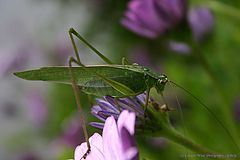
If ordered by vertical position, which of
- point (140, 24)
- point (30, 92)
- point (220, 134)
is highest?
point (30, 92)

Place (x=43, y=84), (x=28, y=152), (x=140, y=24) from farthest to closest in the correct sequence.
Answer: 1. (x=43, y=84)
2. (x=28, y=152)
3. (x=140, y=24)

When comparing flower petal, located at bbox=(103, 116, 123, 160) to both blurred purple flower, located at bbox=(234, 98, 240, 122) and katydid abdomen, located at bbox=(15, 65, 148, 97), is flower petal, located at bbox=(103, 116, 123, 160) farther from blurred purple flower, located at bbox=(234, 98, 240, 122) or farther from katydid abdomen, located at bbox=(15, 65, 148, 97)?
blurred purple flower, located at bbox=(234, 98, 240, 122)

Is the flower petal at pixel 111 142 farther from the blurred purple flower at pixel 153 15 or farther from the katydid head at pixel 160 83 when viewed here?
the blurred purple flower at pixel 153 15

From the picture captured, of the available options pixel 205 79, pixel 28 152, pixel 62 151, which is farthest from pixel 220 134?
pixel 28 152

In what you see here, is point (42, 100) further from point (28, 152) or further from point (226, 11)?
point (226, 11)

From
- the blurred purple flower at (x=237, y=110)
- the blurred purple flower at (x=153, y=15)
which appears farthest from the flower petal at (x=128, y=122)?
the blurred purple flower at (x=237, y=110)

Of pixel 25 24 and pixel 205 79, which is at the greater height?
pixel 25 24

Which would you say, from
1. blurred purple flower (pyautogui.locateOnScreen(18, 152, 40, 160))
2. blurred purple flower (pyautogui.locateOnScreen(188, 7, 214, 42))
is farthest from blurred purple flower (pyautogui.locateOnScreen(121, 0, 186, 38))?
blurred purple flower (pyautogui.locateOnScreen(18, 152, 40, 160))
